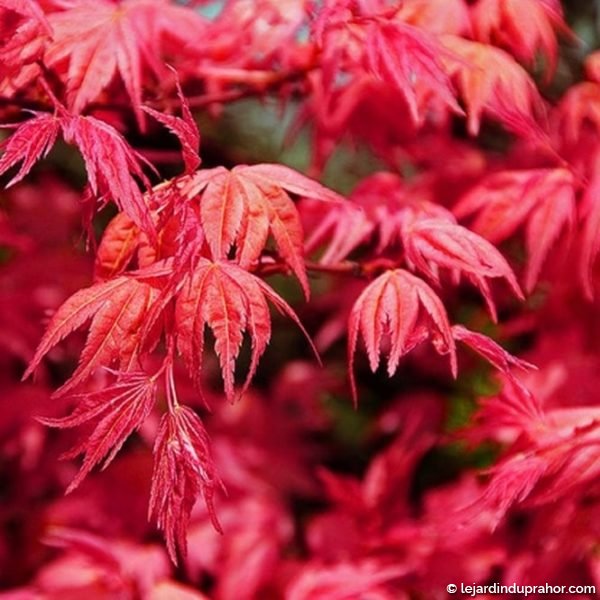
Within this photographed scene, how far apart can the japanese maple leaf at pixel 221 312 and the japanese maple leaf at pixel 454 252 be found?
0.16 meters

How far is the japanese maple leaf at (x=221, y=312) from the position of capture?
0.65 meters

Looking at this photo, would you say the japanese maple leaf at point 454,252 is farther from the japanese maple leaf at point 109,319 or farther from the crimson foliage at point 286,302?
the japanese maple leaf at point 109,319

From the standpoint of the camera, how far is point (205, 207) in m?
0.70

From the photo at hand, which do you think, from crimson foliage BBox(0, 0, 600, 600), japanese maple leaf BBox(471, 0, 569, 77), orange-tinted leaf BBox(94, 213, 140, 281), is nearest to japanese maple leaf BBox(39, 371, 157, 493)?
crimson foliage BBox(0, 0, 600, 600)

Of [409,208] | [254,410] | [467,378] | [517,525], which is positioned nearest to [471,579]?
Answer: [517,525]

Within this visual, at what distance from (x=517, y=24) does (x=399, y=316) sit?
39 centimetres

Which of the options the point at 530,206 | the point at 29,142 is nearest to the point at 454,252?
the point at 530,206

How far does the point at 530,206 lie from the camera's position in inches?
37.4

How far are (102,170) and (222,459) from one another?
2.43ft

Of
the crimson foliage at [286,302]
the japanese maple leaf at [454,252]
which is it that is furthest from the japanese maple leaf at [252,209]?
the japanese maple leaf at [454,252]

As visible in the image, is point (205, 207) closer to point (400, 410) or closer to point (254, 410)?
point (254, 410)

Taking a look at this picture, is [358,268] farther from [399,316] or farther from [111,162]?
[111,162]

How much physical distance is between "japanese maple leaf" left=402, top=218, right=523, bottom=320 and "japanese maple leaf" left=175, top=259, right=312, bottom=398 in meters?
0.16

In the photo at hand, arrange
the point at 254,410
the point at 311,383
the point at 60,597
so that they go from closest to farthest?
the point at 60,597 → the point at 254,410 → the point at 311,383
